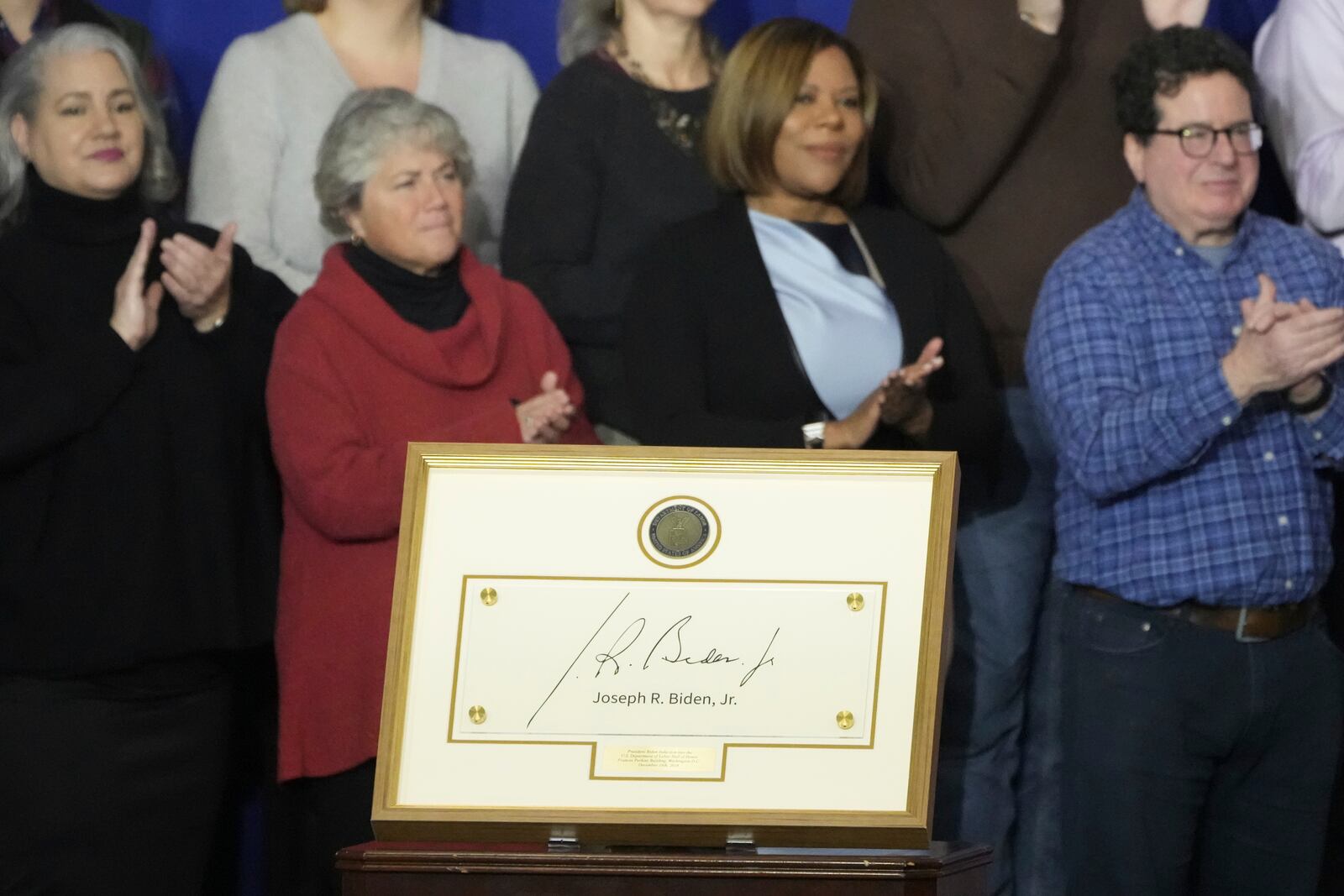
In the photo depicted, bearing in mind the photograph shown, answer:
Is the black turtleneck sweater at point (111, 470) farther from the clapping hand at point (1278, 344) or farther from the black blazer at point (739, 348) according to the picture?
the clapping hand at point (1278, 344)

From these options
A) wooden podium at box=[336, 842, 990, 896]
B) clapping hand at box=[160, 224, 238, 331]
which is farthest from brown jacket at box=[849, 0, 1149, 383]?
wooden podium at box=[336, 842, 990, 896]

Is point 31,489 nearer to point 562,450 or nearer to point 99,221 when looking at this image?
point 99,221

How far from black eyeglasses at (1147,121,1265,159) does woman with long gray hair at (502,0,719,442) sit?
79 cm

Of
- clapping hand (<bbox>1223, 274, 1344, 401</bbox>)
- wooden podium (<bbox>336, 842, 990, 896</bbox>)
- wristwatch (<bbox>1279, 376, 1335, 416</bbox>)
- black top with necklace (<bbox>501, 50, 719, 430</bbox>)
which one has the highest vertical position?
black top with necklace (<bbox>501, 50, 719, 430</bbox>)

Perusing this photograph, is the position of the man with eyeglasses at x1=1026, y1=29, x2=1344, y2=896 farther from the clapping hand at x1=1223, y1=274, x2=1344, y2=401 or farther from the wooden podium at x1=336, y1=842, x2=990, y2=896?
the wooden podium at x1=336, y1=842, x2=990, y2=896

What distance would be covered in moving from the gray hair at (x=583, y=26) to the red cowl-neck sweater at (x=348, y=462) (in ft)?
2.18

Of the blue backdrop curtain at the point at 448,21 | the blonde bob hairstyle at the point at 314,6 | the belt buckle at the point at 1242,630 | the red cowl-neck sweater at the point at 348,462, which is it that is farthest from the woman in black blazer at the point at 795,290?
the blonde bob hairstyle at the point at 314,6

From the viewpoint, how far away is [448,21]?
333cm

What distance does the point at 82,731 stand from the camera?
2752 mm

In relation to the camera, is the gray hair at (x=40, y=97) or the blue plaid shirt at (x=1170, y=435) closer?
the blue plaid shirt at (x=1170, y=435)

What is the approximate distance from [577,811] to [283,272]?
5.55ft

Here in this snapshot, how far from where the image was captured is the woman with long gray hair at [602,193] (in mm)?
3111

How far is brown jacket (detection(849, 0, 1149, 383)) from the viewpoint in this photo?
310cm

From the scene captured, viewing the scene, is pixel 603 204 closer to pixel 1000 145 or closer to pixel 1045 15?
pixel 1000 145
